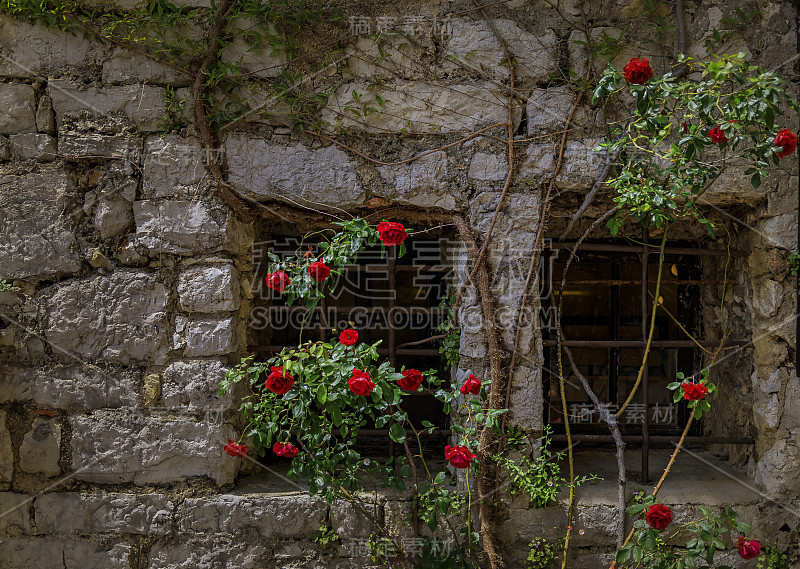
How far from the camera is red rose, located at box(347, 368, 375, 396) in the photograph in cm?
208

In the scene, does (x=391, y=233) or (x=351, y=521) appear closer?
(x=391, y=233)

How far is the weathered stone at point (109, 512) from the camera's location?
2.48 metres

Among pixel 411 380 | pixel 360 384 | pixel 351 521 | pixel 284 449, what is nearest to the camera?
pixel 360 384

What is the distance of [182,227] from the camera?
2.50m

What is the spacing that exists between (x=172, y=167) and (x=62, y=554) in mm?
1709

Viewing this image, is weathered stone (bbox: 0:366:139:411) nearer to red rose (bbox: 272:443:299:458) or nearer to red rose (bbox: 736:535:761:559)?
red rose (bbox: 272:443:299:458)

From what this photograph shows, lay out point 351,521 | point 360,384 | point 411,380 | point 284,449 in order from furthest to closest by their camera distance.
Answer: point 351,521
point 284,449
point 411,380
point 360,384

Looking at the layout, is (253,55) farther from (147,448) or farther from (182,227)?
(147,448)

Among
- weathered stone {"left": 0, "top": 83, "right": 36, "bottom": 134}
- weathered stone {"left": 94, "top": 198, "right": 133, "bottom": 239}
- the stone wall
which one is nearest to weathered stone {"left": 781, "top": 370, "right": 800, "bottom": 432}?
the stone wall

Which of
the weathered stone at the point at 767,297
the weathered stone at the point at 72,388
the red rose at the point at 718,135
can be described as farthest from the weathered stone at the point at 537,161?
the weathered stone at the point at 72,388

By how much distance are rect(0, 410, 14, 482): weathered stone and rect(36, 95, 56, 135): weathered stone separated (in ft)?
3.99

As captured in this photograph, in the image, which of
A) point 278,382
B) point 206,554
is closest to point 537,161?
point 278,382

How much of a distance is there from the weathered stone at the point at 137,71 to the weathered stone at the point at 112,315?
826 mm

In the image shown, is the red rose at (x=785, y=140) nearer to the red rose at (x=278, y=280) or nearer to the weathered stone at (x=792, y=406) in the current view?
the weathered stone at (x=792, y=406)
